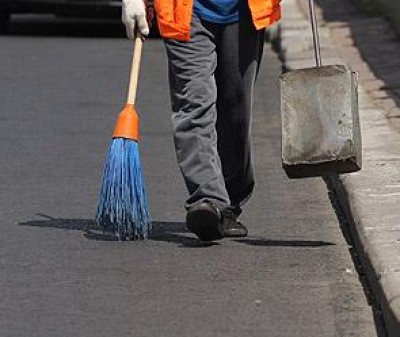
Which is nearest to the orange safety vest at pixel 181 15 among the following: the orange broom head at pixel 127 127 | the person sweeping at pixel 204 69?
the person sweeping at pixel 204 69

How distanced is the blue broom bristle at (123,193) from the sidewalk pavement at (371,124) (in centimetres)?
98

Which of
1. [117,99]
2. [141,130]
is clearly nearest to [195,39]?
[141,130]

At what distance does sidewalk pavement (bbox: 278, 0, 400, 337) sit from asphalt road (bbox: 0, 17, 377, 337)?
0.14m

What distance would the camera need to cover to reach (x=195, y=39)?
731 centimetres

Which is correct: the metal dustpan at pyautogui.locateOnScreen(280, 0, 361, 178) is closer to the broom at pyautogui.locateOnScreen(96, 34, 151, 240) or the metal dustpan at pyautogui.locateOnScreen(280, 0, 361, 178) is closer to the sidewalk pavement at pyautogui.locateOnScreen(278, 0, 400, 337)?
the sidewalk pavement at pyautogui.locateOnScreen(278, 0, 400, 337)

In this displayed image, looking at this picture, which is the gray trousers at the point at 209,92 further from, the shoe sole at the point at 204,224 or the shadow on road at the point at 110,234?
the shadow on road at the point at 110,234

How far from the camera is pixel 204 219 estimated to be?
722 centimetres

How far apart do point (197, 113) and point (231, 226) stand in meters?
0.60

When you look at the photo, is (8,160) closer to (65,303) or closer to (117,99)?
(117,99)

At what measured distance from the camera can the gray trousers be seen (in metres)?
7.30

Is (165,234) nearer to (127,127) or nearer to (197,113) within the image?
(127,127)

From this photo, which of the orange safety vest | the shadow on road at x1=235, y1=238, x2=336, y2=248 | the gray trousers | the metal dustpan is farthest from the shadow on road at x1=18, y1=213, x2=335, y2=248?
the orange safety vest

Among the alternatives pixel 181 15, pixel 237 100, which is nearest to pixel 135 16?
pixel 181 15

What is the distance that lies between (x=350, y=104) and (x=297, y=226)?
1.01 meters
